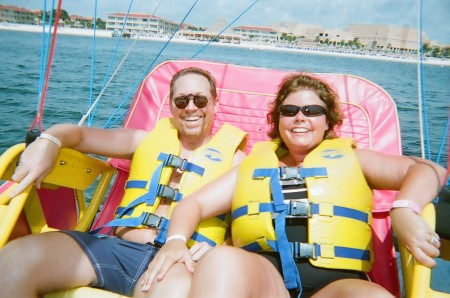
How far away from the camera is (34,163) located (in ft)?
6.01

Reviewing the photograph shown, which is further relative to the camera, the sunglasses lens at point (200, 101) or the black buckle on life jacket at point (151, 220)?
the sunglasses lens at point (200, 101)

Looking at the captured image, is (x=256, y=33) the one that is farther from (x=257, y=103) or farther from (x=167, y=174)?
(x=167, y=174)

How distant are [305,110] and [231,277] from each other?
3.15ft

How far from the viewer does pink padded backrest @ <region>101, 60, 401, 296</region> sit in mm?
2648

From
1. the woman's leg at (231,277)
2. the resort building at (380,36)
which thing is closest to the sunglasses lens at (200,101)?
the woman's leg at (231,277)

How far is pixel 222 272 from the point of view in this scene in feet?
4.57

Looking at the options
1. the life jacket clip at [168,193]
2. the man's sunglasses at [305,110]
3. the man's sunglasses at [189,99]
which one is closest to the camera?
the man's sunglasses at [305,110]

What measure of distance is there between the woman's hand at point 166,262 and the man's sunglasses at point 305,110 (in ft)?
2.69

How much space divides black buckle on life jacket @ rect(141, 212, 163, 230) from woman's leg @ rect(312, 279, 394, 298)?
84cm

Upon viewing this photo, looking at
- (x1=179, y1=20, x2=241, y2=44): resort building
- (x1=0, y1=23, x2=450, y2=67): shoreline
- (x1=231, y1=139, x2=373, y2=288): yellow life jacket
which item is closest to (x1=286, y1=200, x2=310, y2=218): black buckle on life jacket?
(x1=231, y1=139, x2=373, y2=288): yellow life jacket

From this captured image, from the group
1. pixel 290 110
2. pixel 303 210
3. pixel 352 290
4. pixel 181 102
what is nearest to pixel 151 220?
pixel 181 102

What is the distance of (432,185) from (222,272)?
867mm

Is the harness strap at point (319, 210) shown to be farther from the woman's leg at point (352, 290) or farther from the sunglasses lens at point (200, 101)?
the sunglasses lens at point (200, 101)

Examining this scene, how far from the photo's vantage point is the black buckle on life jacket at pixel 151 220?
208 cm
